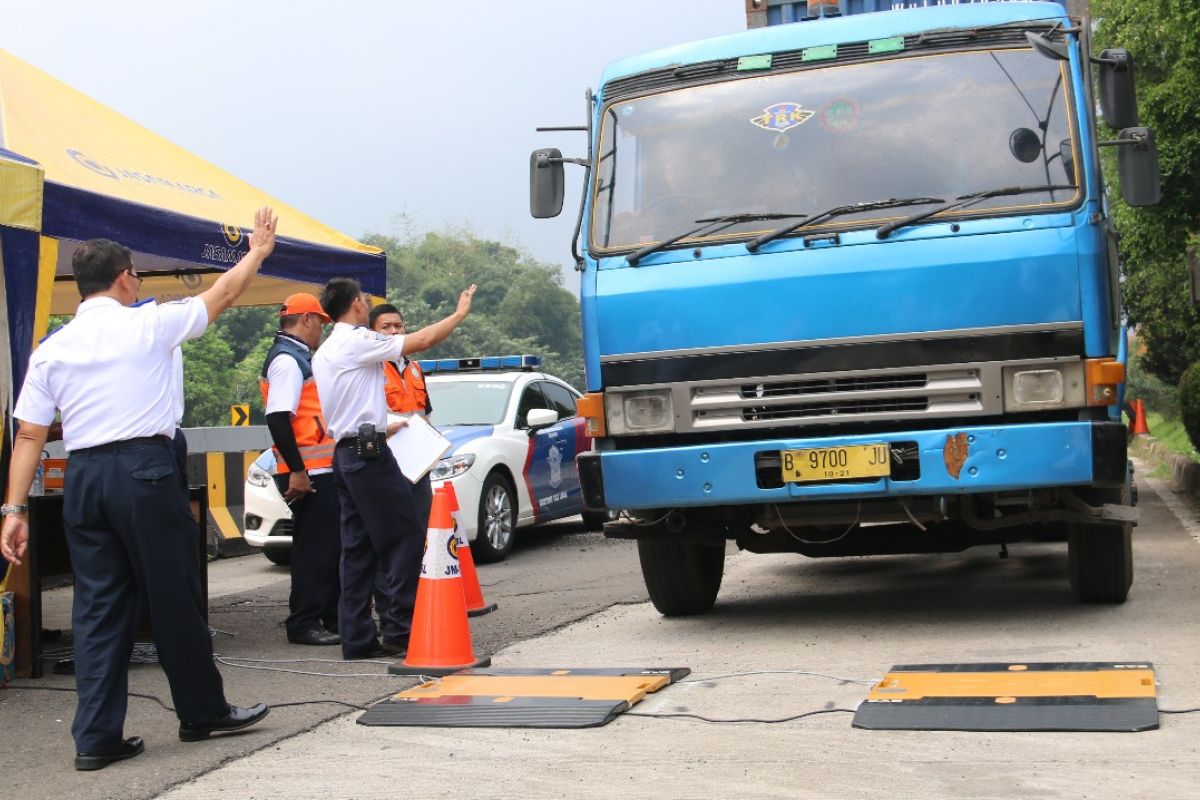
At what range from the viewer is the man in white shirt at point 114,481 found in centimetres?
553

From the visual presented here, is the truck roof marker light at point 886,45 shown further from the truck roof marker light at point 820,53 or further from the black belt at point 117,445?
the black belt at point 117,445


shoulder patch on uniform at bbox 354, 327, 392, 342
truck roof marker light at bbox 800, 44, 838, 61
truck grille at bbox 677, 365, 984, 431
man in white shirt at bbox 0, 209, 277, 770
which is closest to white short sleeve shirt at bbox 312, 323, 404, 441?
shoulder patch on uniform at bbox 354, 327, 392, 342

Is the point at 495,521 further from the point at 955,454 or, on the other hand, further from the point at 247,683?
the point at 955,454

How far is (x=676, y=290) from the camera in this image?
302 inches

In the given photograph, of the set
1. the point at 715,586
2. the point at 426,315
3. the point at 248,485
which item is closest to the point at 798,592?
the point at 715,586

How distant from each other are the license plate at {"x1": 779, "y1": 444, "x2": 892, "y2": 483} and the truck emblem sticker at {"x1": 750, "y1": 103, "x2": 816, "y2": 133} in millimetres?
1731

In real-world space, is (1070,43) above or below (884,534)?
above

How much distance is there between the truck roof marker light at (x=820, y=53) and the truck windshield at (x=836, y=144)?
0.08 m

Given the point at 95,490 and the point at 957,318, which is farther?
the point at 957,318

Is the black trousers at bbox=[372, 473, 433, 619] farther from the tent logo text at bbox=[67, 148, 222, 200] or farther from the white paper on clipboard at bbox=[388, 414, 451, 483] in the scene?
the tent logo text at bbox=[67, 148, 222, 200]

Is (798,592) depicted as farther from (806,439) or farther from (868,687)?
(868,687)

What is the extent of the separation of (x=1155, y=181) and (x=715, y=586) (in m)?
3.42

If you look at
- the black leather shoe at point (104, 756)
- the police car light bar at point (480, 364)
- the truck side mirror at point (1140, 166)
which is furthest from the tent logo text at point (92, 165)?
the police car light bar at point (480, 364)

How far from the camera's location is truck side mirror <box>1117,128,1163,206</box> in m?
7.65
